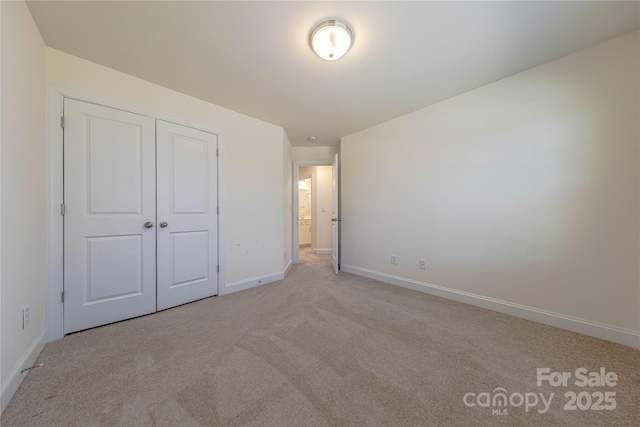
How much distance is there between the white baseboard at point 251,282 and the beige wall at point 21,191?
1.48m

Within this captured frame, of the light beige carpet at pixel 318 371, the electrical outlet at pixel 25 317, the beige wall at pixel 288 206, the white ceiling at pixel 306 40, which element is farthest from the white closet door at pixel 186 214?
the beige wall at pixel 288 206

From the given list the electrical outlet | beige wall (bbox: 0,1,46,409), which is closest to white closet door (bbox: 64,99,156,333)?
beige wall (bbox: 0,1,46,409)

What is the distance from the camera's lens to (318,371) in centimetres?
137

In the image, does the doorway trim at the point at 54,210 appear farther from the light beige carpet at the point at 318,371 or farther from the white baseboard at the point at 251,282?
the white baseboard at the point at 251,282

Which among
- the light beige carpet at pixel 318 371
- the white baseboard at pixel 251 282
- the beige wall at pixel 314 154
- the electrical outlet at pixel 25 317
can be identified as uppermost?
the beige wall at pixel 314 154

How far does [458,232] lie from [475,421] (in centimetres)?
191

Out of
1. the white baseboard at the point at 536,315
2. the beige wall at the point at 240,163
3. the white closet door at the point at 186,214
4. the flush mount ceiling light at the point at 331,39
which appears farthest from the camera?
the white closet door at the point at 186,214

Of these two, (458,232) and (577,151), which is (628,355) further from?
(577,151)

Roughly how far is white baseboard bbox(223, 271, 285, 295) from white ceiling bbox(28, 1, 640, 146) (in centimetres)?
229

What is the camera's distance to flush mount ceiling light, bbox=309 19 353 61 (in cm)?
151

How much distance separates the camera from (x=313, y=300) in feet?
8.27

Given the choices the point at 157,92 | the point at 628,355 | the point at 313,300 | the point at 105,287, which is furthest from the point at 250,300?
the point at 628,355

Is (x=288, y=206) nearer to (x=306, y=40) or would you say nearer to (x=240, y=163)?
(x=240, y=163)

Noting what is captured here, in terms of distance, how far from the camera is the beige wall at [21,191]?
1164mm
